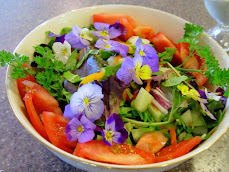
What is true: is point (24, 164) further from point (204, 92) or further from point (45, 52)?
point (204, 92)

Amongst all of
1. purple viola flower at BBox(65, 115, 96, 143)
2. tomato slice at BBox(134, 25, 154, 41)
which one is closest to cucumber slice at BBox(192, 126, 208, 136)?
purple viola flower at BBox(65, 115, 96, 143)

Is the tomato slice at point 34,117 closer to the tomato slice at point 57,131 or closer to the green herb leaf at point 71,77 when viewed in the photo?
the tomato slice at point 57,131

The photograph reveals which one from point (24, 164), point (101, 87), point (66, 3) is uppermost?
point (101, 87)

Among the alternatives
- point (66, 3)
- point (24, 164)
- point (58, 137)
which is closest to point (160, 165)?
point (58, 137)

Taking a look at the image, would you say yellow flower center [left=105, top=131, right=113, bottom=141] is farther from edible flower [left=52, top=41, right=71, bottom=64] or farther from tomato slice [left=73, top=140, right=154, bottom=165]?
edible flower [left=52, top=41, right=71, bottom=64]

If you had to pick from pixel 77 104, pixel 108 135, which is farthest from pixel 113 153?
pixel 77 104

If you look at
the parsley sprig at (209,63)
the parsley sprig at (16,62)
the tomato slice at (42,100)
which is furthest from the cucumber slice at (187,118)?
the parsley sprig at (16,62)

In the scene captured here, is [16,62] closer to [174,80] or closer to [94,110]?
[94,110]
